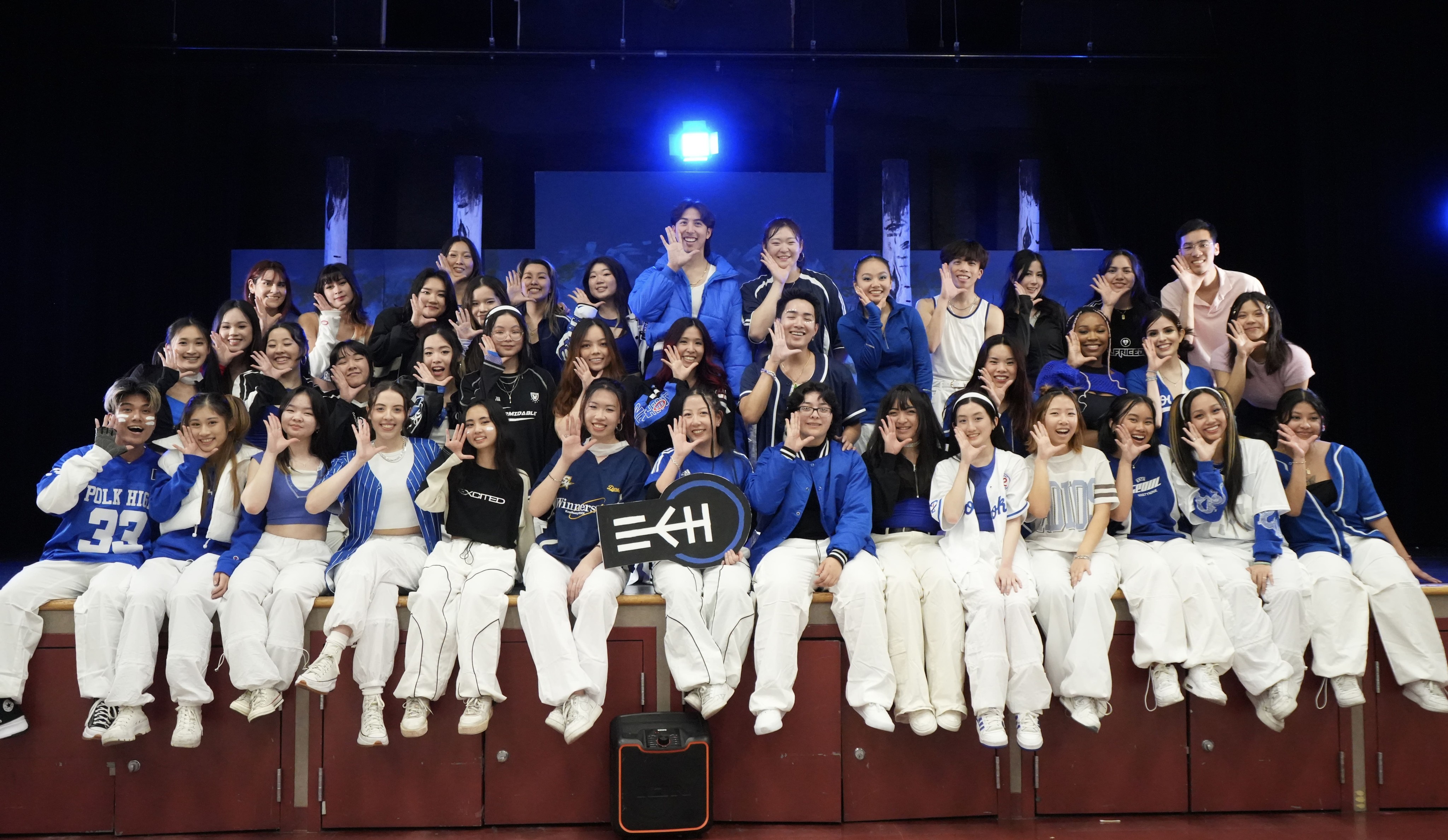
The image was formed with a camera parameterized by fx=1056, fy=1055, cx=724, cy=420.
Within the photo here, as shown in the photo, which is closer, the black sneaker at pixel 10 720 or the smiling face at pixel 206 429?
the black sneaker at pixel 10 720

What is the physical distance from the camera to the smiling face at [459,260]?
18.6 feet

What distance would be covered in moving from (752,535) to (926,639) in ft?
2.57

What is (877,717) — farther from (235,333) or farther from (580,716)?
(235,333)

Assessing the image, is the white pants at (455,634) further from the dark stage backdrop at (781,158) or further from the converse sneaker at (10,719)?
the dark stage backdrop at (781,158)

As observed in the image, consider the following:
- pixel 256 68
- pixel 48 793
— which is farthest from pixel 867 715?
pixel 256 68

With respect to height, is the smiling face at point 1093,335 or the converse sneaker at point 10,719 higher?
the smiling face at point 1093,335

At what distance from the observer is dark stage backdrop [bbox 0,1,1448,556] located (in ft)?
20.6

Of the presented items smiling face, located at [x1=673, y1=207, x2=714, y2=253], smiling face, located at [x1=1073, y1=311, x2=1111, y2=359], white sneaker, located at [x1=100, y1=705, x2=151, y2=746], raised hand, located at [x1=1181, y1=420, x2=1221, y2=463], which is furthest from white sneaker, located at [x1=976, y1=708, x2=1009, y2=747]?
white sneaker, located at [x1=100, y1=705, x2=151, y2=746]

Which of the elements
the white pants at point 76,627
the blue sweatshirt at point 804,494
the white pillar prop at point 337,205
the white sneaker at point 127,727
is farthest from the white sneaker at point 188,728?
the white pillar prop at point 337,205

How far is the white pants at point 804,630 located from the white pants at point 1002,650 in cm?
30

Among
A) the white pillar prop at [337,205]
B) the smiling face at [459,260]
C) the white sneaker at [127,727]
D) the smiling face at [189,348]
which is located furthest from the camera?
the white pillar prop at [337,205]

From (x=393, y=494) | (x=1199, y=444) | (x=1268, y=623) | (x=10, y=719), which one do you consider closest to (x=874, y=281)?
(x=1199, y=444)

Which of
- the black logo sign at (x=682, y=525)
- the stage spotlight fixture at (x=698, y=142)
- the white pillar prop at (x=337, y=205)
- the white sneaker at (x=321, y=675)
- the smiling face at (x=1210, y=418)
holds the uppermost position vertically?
the stage spotlight fixture at (x=698, y=142)

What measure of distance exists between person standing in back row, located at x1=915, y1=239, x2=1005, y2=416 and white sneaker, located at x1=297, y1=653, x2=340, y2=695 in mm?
3026
